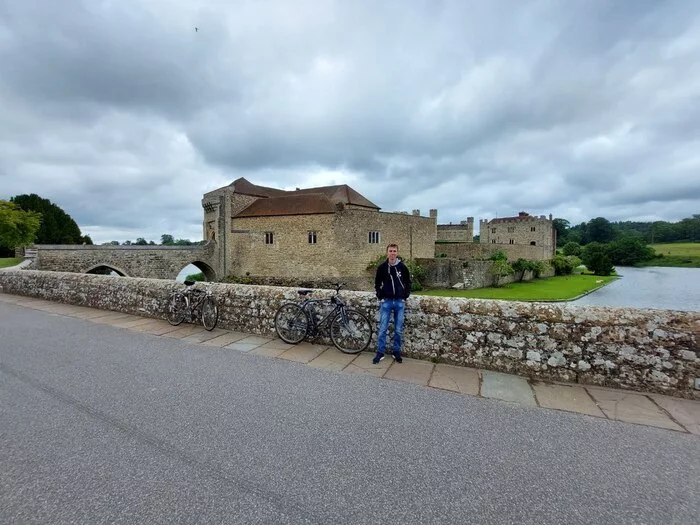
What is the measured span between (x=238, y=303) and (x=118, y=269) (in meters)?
25.5

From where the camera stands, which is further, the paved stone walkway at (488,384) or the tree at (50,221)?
the tree at (50,221)

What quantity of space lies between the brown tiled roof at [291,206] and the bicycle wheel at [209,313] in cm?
2807

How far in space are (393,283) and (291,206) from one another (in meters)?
33.0

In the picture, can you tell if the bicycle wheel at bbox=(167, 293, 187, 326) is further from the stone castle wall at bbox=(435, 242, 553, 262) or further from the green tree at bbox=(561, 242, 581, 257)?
the green tree at bbox=(561, 242, 581, 257)

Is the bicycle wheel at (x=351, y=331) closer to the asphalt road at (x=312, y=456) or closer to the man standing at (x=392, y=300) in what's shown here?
the man standing at (x=392, y=300)

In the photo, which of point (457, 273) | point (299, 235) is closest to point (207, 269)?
point (299, 235)

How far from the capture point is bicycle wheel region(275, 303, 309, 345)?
5.56m

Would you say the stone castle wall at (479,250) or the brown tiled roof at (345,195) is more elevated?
the brown tiled roof at (345,195)

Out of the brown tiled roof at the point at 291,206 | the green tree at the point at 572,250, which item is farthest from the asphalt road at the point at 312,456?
the green tree at the point at 572,250

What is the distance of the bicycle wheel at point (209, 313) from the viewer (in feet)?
21.2

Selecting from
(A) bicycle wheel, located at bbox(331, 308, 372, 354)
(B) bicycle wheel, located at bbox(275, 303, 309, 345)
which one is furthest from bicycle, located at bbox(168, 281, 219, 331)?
(A) bicycle wheel, located at bbox(331, 308, 372, 354)

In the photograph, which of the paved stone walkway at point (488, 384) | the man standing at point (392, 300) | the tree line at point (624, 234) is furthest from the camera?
the tree line at point (624, 234)

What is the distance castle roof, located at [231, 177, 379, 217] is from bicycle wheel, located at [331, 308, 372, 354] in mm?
29639

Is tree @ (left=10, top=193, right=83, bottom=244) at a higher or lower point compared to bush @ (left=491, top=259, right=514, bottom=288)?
higher
